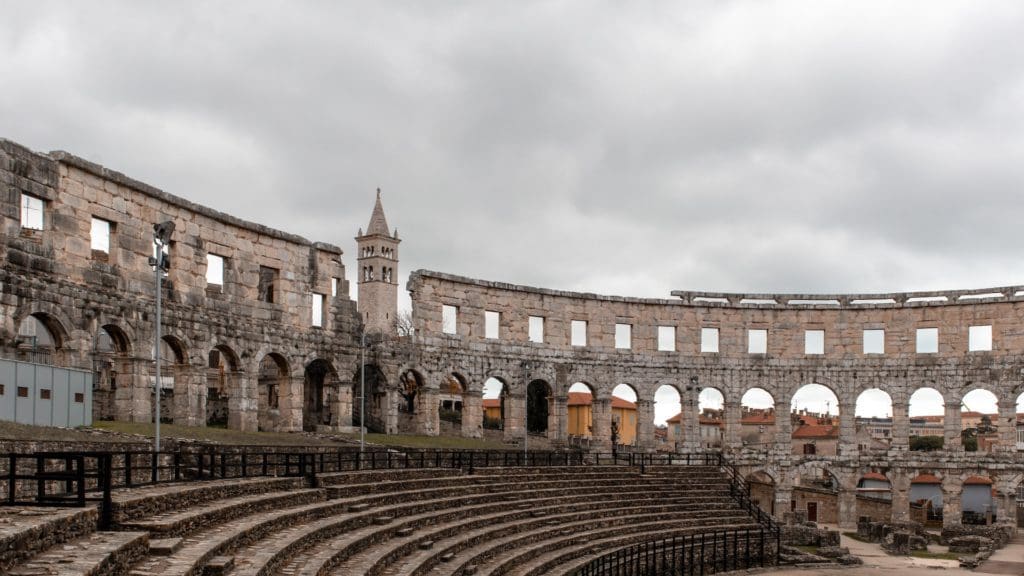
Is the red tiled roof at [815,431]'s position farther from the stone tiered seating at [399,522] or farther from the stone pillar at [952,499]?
the stone tiered seating at [399,522]

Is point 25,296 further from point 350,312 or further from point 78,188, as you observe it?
point 350,312

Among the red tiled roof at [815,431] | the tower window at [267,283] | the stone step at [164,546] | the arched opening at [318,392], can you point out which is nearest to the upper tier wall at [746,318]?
the arched opening at [318,392]

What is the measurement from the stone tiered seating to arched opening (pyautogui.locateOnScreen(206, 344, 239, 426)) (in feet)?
36.1

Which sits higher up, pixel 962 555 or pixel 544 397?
pixel 544 397

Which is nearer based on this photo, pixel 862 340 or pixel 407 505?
pixel 407 505

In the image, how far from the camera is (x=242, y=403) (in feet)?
112

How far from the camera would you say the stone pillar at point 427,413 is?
42219mm

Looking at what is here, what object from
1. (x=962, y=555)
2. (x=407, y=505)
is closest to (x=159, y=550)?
(x=407, y=505)

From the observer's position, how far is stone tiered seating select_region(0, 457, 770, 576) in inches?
448

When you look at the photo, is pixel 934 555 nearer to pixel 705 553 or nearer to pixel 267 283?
pixel 705 553

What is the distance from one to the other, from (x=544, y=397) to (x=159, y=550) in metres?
49.5

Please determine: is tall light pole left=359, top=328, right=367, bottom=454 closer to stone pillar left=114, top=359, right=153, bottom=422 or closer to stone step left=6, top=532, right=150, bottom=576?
stone pillar left=114, top=359, right=153, bottom=422

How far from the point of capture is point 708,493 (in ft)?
113

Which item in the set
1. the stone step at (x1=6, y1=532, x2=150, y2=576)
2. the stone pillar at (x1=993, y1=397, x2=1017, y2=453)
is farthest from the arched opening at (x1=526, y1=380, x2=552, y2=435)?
the stone step at (x1=6, y1=532, x2=150, y2=576)
